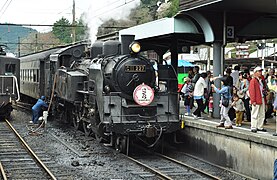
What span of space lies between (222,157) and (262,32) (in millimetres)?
4977

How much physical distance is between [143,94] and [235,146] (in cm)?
267

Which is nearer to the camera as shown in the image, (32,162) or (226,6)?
(32,162)

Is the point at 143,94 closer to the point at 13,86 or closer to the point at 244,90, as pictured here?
the point at 244,90

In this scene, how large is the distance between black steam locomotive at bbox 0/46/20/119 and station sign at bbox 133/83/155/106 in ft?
26.4

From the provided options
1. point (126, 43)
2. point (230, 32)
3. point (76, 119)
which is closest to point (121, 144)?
point (126, 43)

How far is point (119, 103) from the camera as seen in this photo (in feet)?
36.4

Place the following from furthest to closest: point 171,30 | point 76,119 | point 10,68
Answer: point 10,68 < point 76,119 < point 171,30

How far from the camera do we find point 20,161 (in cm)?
1058

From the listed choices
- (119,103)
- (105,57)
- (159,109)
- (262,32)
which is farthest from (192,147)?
(262,32)

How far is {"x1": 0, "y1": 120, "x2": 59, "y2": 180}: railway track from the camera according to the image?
9148 mm

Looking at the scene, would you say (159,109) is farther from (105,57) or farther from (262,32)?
(262,32)

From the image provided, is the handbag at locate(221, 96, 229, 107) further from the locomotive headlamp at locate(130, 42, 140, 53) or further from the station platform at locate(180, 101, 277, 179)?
the locomotive headlamp at locate(130, 42, 140, 53)

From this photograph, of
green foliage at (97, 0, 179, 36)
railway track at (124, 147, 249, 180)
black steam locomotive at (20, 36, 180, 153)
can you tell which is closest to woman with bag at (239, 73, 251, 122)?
black steam locomotive at (20, 36, 180, 153)

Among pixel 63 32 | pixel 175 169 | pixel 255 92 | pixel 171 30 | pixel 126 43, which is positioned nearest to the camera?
pixel 255 92
